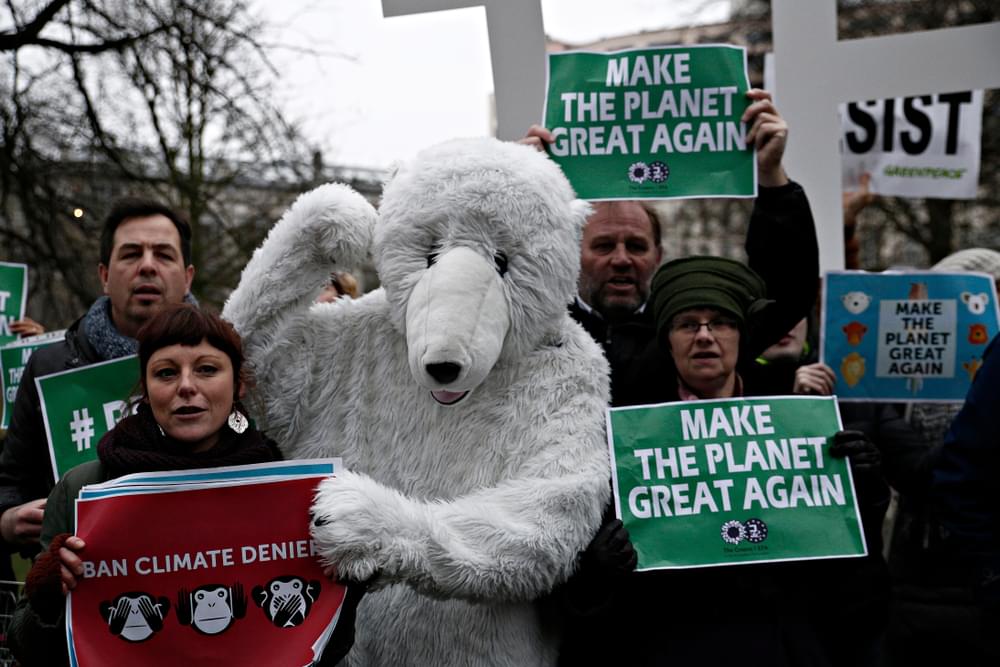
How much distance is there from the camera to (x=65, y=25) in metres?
7.06

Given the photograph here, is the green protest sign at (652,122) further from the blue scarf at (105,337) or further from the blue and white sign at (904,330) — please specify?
the blue scarf at (105,337)

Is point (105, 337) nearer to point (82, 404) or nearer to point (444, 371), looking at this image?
point (82, 404)

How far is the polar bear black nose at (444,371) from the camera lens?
8.12 ft

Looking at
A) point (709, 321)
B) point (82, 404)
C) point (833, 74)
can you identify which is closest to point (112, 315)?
point (82, 404)

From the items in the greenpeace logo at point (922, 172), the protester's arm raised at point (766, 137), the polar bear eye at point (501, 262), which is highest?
the protester's arm raised at point (766, 137)

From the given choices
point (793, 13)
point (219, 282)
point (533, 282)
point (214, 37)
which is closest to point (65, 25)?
point (214, 37)

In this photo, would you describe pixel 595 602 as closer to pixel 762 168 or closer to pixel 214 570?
pixel 214 570

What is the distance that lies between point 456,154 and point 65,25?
5.37 meters

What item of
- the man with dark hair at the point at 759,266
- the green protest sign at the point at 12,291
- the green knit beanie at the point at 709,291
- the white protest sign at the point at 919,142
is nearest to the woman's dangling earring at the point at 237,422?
the man with dark hair at the point at 759,266

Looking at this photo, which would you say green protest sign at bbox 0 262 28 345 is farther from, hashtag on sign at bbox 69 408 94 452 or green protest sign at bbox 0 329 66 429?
hashtag on sign at bbox 69 408 94 452

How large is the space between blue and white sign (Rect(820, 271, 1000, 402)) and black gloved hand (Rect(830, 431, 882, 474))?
0.96 meters

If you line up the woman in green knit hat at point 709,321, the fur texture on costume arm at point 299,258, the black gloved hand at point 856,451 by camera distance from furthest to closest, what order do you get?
the woman in green knit hat at point 709,321 → the black gloved hand at point 856,451 → the fur texture on costume arm at point 299,258

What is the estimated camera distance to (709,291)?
313 centimetres

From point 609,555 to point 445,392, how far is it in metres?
0.57
